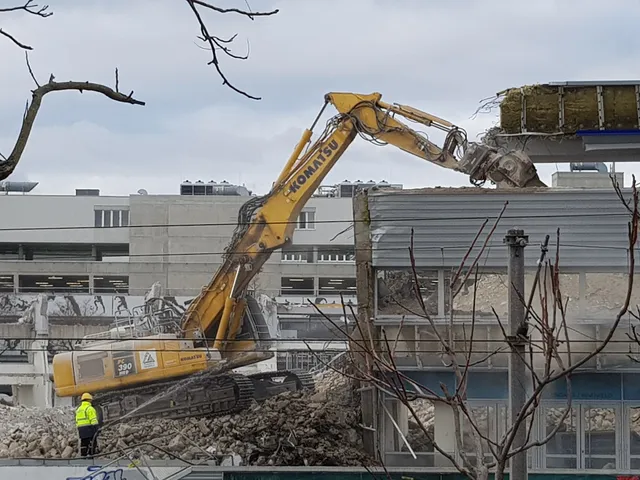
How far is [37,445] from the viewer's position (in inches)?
771

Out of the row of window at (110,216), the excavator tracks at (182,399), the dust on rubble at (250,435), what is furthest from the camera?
the row of window at (110,216)

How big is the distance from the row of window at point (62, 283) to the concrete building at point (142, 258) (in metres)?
0.04

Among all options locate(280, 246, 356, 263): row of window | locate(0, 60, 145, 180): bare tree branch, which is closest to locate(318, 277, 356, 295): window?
locate(280, 246, 356, 263): row of window

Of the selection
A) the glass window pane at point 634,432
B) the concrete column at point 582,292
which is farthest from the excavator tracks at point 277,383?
the glass window pane at point 634,432

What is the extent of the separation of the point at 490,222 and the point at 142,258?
822 inches

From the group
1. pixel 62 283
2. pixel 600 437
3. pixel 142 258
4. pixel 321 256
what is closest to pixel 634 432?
pixel 600 437

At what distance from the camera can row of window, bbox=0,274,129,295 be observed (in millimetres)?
38281

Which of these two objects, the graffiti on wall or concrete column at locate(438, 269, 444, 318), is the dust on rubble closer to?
concrete column at locate(438, 269, 444, 318)

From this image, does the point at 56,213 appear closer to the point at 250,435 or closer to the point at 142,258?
the point at 142,258

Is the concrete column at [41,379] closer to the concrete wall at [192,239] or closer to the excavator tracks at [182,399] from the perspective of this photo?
the excavator tracks at [182,399]

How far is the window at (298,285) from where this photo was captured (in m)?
38.6

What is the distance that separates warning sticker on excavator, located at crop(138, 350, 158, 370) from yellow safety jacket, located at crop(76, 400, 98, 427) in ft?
6.32

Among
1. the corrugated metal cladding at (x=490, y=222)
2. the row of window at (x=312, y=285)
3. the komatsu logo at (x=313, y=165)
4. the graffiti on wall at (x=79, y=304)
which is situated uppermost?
the komatsu logo at (x=313, y=165)

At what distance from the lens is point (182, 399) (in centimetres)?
2055
